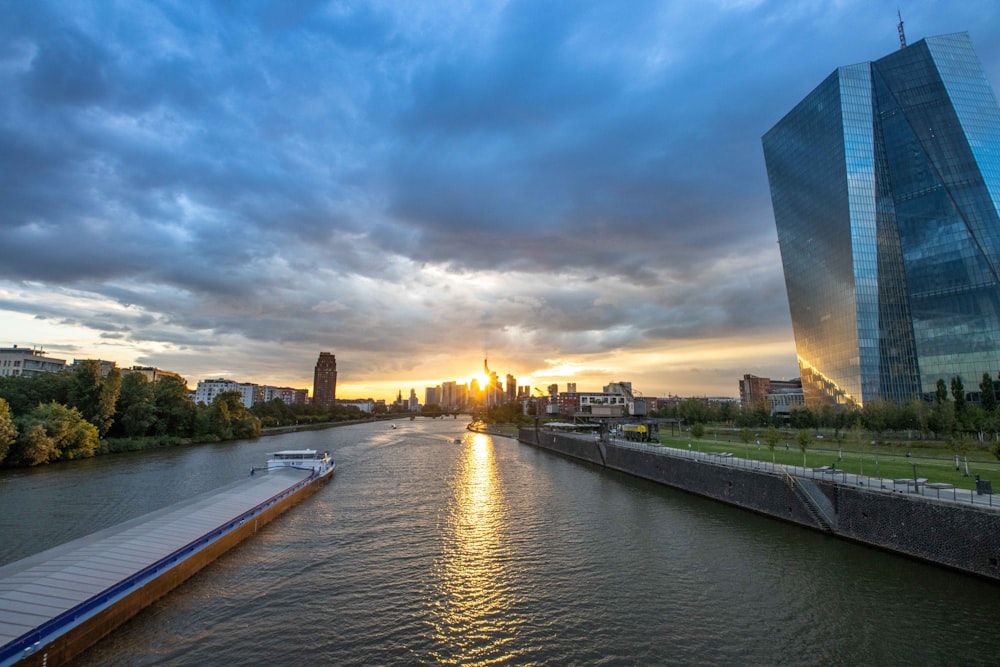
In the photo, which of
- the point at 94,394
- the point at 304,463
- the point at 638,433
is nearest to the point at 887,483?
the point at 638,433

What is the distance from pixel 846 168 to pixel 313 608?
147719mm

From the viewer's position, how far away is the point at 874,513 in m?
35.3

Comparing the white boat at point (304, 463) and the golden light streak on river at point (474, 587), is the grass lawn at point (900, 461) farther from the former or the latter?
the white boat at point (304, 463)

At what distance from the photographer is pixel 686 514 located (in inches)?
1892

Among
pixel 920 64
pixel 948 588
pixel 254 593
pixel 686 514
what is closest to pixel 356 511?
pixel 254 593

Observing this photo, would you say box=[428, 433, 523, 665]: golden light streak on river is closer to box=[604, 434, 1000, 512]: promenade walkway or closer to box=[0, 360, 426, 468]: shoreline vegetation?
box=[604, 434, 1000, 512]: promenade walkway

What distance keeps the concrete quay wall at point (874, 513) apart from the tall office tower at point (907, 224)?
92.2 metres

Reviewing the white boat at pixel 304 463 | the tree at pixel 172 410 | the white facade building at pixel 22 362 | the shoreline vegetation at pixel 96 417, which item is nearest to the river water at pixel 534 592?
the white boat at pixel 304 463

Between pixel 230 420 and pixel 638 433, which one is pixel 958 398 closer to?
pixel 638 433

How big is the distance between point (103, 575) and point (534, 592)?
21.7 m

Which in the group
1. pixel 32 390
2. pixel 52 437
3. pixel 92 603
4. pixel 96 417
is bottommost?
pixel 92 603

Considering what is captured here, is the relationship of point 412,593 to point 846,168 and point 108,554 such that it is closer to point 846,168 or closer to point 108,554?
point 108,554

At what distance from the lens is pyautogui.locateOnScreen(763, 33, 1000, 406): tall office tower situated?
367ft

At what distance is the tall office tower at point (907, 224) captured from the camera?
112 m
